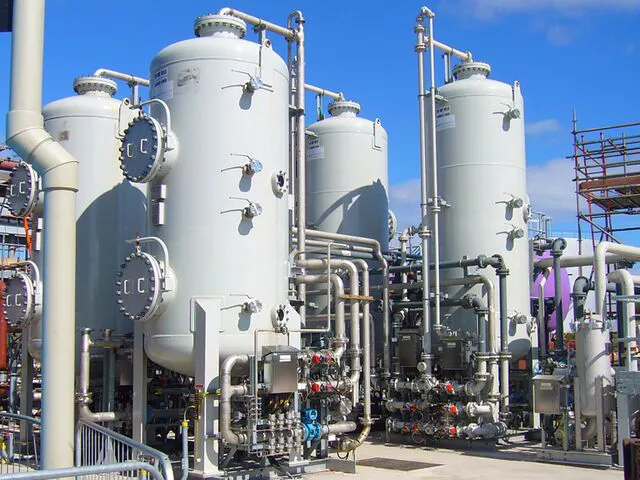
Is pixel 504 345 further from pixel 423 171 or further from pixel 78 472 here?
pixel 78 472

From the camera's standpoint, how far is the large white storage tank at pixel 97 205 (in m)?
13.8

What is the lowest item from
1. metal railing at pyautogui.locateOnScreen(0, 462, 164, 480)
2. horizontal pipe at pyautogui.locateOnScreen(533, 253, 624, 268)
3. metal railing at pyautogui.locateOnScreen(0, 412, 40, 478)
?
metal railing at pyautogui.locateOnScreen(0, 412, 40, 478)

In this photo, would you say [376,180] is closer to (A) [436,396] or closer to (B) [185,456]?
(A) [436,396]

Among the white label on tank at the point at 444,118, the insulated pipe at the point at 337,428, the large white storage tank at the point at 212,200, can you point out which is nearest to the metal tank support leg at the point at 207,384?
the large white storage tank at the point at 212,200

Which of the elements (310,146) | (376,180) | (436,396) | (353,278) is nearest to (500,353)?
(436,396)

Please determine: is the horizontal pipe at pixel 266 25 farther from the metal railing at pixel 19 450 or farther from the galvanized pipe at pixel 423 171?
Result: the metal railing at pixel 19 450

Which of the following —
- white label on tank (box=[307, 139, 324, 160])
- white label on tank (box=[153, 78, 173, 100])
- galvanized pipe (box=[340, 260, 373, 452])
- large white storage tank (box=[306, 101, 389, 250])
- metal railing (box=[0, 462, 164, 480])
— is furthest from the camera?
white label on tank (box=[307, 139, 324, 160])

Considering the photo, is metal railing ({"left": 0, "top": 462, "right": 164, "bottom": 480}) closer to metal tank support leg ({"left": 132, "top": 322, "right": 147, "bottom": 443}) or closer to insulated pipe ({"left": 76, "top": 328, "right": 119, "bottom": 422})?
metal tank support leg ({"left": 132, "top": 322, "right": 147, "bottom": 443})

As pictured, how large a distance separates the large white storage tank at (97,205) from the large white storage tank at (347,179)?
16.1 feet

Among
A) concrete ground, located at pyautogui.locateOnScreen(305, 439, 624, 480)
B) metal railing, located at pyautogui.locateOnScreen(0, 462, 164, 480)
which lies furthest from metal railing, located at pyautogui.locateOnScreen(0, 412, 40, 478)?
metal railing, located at pyautogui.locateOnScreen(0, 462, 164, 480)

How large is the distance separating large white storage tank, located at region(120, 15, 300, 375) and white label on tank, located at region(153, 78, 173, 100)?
2 centimetres

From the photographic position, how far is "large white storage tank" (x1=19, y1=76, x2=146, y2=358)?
13.8 meters

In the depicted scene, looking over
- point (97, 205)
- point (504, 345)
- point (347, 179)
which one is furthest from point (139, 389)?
point (347, 179)

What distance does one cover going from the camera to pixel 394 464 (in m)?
13.2
